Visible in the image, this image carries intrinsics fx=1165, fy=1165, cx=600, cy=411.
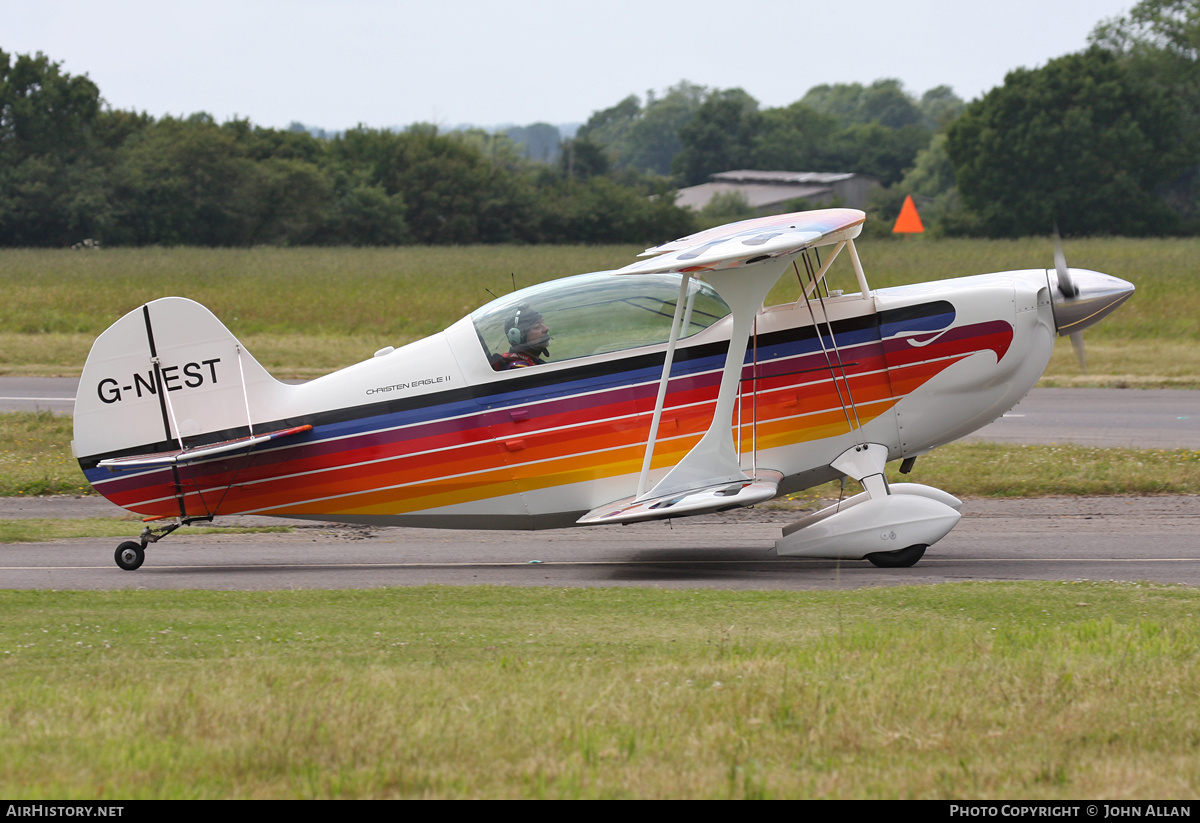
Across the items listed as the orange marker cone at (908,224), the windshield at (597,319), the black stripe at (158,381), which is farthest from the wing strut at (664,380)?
the orange marker cone at (908,224)

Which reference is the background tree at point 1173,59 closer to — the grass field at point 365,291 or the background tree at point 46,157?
the grass field at point 365,291

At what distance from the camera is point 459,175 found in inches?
3009

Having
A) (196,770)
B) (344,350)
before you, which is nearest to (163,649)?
(196,770)

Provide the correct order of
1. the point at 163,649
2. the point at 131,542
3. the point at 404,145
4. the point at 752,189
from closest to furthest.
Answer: the point at 163,649
the point at 131,542
the point at 404,145
the point at 752,189

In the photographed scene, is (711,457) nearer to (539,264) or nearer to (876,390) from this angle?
(876,390)

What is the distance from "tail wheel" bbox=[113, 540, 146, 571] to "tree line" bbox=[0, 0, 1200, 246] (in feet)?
195

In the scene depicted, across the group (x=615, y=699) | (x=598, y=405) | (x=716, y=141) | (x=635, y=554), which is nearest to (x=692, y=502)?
(x=598, y=405)

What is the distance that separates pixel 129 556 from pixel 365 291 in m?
27.8

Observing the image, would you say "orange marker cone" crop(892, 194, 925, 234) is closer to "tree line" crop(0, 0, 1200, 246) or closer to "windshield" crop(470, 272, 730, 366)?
"windshield" crop(470, 272, 730, 366)

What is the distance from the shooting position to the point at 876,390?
10156 millimetres

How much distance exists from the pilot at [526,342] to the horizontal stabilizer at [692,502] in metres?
1.47

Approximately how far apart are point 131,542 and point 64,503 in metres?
4.25

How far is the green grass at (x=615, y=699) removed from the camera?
4594 millimetres

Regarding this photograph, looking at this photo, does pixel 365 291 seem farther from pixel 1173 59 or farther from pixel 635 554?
pixel 1173 59
